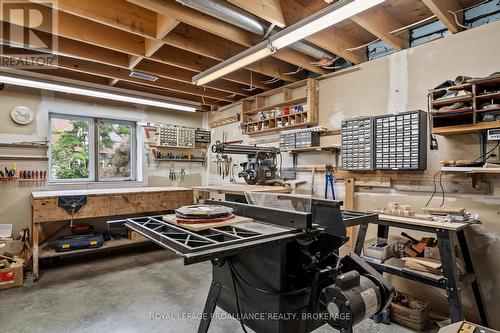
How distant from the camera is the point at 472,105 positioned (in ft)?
6.68

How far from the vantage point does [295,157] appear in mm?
3752

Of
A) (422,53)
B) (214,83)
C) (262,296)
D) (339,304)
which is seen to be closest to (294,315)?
(262,296)

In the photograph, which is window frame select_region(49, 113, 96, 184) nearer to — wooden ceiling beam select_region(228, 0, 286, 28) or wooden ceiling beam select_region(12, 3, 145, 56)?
wooden ceiling beam select_region(12, 3, 145, 56)

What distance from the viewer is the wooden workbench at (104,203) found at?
126 inches

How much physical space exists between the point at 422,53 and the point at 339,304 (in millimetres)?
→ 2481

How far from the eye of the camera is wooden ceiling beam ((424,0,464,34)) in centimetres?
203

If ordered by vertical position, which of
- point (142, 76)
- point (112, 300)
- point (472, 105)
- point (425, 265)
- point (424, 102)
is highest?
point (142, 76)

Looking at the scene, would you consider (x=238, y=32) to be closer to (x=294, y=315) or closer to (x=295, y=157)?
(x=295, y=157)

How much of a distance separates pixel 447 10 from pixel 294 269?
2289 millimetres

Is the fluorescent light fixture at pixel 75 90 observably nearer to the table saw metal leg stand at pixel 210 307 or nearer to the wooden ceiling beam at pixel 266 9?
the wooden ceiling beam at pixel 266 9

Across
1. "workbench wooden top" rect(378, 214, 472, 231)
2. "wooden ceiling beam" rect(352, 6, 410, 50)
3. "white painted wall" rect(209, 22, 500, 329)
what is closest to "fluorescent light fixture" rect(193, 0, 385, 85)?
"wooden ceiling beam" rect(352, 6, 410, 50)

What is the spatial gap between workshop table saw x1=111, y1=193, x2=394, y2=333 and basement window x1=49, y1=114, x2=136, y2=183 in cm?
347

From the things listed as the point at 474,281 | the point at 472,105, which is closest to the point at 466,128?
the point at 472,105

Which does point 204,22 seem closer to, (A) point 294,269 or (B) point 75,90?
(A) point 294,269
